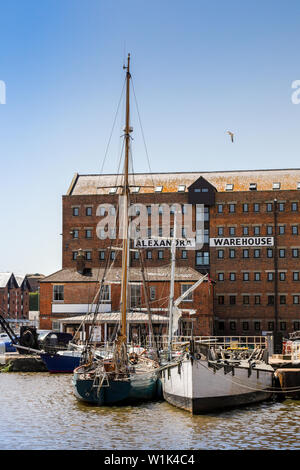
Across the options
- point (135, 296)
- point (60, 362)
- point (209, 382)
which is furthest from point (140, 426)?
point (135, 296)

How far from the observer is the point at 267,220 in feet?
258

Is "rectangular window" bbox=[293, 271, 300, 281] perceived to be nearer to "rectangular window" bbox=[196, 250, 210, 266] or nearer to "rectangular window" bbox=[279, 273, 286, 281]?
"rectangular window" bbox=[279, 273, 286, 281]

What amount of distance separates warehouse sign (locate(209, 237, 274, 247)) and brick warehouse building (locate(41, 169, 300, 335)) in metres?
0.13

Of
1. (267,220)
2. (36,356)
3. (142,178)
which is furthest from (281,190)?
(36,356)

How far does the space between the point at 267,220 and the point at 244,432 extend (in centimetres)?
5611

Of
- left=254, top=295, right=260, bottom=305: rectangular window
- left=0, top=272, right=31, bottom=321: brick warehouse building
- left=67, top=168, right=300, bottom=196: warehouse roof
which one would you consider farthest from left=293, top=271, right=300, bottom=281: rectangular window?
left=0, top=272, right=31, bottom=321: brick warehouse building

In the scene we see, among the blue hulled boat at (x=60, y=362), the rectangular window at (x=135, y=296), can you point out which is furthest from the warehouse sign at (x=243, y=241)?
the blue hulled boat at (x=60, y=362)

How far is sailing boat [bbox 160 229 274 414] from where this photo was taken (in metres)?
28.5

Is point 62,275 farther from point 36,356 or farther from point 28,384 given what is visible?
point 28,384

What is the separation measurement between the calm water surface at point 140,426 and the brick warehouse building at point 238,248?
43941mm

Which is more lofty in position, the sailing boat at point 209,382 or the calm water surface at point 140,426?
the sailing boat at point 209,382

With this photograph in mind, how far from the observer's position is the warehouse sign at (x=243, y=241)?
78.2m

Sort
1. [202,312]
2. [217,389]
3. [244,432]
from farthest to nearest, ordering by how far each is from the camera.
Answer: [202,312] < [217,389] < [244,432]

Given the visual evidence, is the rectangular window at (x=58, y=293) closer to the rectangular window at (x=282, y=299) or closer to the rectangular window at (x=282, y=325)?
the rectangular window at (x=282, y=299)
